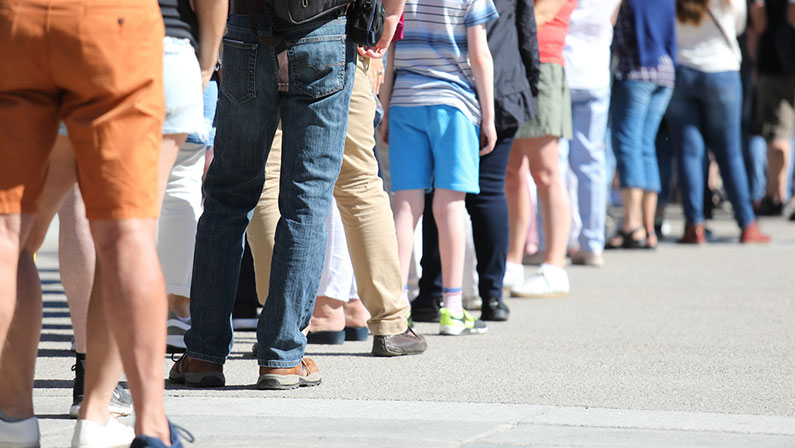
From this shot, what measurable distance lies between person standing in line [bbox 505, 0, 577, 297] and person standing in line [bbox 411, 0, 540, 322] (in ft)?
2.67

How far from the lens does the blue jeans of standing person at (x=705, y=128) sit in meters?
10.9

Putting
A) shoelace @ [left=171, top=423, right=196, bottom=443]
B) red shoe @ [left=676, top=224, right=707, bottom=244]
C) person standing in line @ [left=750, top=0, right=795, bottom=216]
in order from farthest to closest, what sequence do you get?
1. person standing in line @ [left=750, top=0, right=795, bottom=216]
2. red shoe @ [left=676, top=224, right=707, bottom=244]
3. shoelace @ [left=171, top=423, right=196, bottom=443]

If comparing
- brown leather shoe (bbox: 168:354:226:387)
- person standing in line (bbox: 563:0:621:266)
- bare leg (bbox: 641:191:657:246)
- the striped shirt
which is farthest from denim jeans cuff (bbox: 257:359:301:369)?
bare leg (bbox: 641:191:657:246)

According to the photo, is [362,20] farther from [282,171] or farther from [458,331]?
[458,331]

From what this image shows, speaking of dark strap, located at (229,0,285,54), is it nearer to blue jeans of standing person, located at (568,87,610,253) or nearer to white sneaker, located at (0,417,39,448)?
white sneaker, located at (0,417,39,448)

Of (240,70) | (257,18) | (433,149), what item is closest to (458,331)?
(433,149)

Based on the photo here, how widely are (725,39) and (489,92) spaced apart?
537 cm

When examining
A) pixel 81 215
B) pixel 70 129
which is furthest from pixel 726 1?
pixel 70 129

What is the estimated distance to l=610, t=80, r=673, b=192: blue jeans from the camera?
10.2 meters

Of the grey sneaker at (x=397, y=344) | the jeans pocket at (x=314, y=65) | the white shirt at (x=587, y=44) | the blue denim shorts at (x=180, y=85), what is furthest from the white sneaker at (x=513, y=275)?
the blue denim shorts at (x=180, y=85)

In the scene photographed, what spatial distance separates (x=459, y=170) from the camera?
19.7ft

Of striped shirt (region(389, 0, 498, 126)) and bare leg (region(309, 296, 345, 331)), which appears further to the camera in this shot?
striped shirt (region(389, 0, 498, 126))

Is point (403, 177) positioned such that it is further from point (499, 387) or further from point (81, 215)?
point (81, 215)

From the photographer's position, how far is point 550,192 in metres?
7.66
